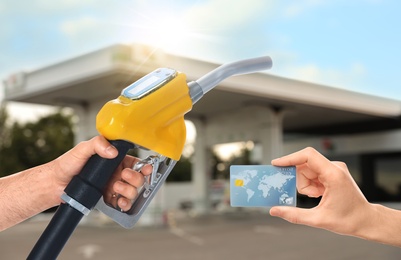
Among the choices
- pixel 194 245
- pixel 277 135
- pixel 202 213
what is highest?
pixel 277 135

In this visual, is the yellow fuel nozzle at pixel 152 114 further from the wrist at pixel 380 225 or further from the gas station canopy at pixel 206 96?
the gas station canopy at pixel 206 96

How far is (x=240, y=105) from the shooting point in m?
14.4

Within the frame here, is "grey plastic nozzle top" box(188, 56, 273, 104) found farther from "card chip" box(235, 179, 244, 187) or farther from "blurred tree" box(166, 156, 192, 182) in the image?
"blurred tree" box(166, 156, 192, 182)

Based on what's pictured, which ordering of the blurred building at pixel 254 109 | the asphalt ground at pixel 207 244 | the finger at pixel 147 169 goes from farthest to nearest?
the blurred building at pixel 254 109 → the asphalt ground at pixel 207 244 → the finger at pixel 147 169

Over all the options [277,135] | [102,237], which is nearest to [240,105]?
[277,135]

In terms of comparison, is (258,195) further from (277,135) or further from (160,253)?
(277,135)

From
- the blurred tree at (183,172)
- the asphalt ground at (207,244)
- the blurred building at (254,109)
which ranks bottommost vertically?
the blurred tree at (183,172)

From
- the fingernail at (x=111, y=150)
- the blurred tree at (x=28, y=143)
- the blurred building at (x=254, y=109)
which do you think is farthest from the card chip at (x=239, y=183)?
the blurred tree at (x=28, y=143)

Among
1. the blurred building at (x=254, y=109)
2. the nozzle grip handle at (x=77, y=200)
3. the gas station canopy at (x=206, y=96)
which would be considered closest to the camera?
the nozzle grip handle at (x=77, y=200)

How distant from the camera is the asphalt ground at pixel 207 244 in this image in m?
7.25

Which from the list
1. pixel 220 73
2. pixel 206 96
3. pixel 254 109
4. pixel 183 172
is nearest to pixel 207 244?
pixel 206 96

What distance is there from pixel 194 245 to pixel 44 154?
13940 millimetres

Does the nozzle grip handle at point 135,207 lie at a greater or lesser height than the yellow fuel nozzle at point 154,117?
lesser

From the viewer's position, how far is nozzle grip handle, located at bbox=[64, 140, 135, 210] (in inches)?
24.1
